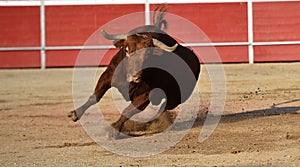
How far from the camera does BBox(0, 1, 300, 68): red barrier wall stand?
14.8 m

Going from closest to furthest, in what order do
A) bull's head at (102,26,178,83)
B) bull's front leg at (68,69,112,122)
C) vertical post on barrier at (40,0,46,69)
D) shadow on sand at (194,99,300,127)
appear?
bull's head at (102,26,178,83), bull's front leg at (68,69,112,122), shadow on sand at (194,99,300,127), vertical post on barrier at (40,0,46,69)

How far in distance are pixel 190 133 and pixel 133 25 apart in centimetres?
951

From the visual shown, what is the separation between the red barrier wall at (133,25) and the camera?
14.8 m

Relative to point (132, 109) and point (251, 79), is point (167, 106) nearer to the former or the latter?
point (132, 109)

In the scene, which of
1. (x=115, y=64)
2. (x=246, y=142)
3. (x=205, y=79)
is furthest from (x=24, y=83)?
(x=246, y=142)

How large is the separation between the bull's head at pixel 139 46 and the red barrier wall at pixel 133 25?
8784 mm

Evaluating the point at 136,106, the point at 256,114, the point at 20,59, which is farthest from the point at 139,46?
the point at 20,59

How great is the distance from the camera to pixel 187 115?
6.98 metres

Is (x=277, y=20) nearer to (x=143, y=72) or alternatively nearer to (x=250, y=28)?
(x=250, y=28)

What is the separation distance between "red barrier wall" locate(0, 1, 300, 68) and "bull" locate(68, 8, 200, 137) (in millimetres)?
8699

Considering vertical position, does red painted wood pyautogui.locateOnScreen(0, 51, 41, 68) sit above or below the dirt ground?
below

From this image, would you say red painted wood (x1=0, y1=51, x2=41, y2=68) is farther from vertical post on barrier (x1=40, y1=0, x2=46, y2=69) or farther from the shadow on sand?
the shadow on sand

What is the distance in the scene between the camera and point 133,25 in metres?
15.1

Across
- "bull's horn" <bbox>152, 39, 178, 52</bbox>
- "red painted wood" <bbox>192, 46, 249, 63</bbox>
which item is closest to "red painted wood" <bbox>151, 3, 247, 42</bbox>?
"red painted wood" <bbox>192, 46, 249, 63</bbox>
